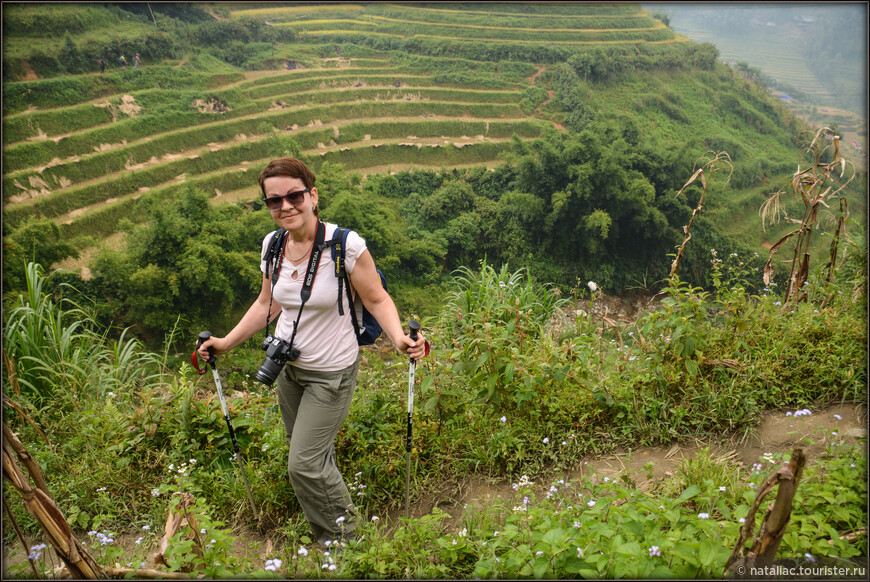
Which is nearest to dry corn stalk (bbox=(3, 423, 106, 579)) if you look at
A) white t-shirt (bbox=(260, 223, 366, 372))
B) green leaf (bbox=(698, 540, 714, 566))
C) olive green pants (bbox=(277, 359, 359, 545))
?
olive green pants (bbox=(277, 359, 359, 545))

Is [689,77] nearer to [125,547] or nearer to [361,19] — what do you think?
[361,19]

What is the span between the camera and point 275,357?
6.26ft

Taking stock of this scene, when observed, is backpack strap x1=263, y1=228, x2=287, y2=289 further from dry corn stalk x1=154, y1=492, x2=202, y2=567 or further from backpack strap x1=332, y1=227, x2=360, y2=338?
dry corn stalk x1=154, y1=492, x2=202, y2=567

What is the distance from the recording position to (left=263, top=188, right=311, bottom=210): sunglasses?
187 centimetres

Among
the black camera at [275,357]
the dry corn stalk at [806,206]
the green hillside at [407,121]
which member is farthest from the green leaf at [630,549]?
the green hillside at [407,121]

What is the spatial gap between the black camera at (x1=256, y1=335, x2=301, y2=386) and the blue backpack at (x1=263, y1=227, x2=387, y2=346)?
22cm

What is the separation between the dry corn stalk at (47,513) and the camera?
1.38m

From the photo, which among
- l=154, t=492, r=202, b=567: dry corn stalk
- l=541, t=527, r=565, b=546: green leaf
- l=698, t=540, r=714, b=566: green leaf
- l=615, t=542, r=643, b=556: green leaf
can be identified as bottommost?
l=154, t=492, r=202, b=567: dry corn stalk

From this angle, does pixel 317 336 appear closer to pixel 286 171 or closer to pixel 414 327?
pixel 414 327

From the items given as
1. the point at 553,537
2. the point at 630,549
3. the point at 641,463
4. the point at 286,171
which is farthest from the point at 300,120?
the point at 630,549

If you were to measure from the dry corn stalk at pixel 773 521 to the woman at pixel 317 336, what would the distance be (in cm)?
110

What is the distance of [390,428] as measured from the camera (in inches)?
98.7

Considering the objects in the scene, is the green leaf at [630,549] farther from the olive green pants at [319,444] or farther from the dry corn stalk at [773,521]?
the olive green pants at [319,444]

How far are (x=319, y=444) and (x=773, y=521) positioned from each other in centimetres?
139
